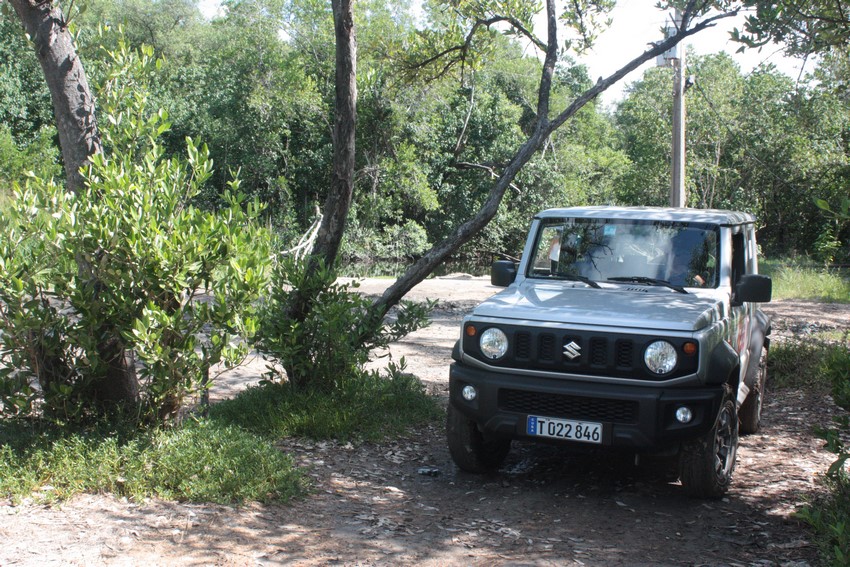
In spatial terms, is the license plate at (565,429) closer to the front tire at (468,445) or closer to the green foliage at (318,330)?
the front tire at (468,445)

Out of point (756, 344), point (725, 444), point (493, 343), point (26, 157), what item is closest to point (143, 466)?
point (493, 343)

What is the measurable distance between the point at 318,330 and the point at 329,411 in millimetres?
686

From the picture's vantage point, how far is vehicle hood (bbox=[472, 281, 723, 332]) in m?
5.30

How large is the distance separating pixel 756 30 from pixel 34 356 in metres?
6.44

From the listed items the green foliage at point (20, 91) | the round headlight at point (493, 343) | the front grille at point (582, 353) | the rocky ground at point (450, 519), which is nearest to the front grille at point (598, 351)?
the front grille at point (582, 353)

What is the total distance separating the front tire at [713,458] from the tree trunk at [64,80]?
4558 mm

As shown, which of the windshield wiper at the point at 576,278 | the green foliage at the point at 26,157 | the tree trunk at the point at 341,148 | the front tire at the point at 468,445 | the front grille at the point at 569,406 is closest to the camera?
the front grille at the point at 569,406

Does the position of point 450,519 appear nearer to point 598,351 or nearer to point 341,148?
point 598,351

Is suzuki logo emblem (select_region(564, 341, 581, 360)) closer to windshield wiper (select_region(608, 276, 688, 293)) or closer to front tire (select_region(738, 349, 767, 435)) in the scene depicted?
windshield wiper (select_region(608, 276, 688, 293))

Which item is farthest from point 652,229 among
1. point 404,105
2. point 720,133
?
point 720,133

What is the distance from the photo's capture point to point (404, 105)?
36562 mm

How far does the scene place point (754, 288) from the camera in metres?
5.97

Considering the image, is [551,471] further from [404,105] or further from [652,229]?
[404,105]

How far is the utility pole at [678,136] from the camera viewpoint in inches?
569
